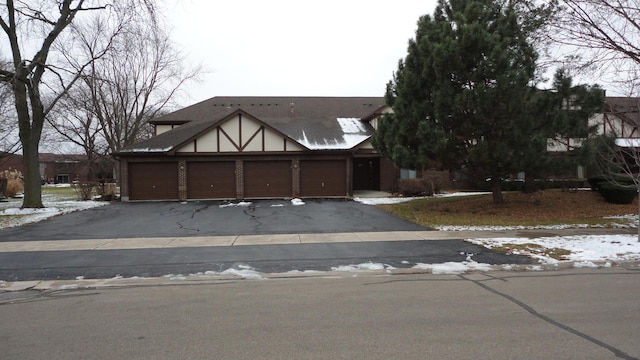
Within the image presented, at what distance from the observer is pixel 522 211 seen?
52.5ft

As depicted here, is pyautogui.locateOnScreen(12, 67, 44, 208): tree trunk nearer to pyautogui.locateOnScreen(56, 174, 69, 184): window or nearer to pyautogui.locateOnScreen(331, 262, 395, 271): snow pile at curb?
pyautogui.locateOnScreen(331, 262, 395, 271): snow pile at curb

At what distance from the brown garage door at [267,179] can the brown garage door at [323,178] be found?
0.94 meters

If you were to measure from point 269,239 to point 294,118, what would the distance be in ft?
67.9

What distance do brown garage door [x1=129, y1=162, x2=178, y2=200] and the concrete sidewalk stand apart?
13894 millimetres

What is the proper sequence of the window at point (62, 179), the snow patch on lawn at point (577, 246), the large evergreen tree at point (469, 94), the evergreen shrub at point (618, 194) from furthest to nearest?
the window at point (62, 179)
the evergreen shrub at point (618, 194)
the large evergreen tree at point (469, 94)
the snow patch on lawn at point (577, 246)

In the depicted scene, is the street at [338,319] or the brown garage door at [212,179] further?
the brown garage door at [212,179]

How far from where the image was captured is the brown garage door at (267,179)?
2503 cm

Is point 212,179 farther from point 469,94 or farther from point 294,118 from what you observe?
point 469,94

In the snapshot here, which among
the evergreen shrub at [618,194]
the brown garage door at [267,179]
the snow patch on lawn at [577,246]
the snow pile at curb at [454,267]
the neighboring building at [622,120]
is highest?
the neighboring building at [622,120]

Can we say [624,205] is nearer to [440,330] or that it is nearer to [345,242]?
[345,242]

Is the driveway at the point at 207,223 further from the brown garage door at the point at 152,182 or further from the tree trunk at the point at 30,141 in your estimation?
the brown garage door at the point at 152,182

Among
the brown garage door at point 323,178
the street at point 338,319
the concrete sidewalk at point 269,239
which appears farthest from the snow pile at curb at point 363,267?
the brown garage door at point 323,178

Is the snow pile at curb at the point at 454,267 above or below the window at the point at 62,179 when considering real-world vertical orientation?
below

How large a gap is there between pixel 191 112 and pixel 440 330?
3047 cm
